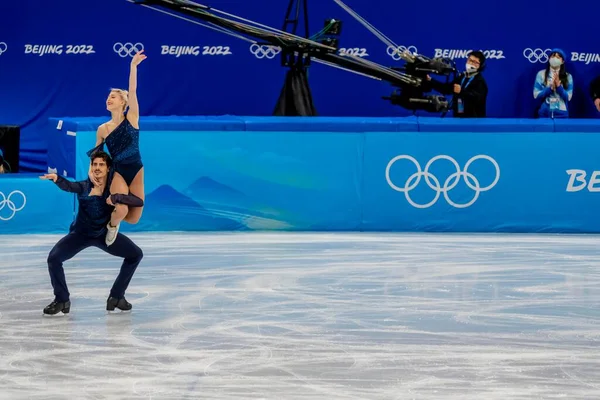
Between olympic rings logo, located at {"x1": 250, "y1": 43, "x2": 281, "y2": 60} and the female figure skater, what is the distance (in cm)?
741

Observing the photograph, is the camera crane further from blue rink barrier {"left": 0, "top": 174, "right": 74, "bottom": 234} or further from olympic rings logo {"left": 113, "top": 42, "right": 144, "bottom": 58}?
blue rink barrier {"left": 0, "top": 174, "right": 74, "bottom": 234}

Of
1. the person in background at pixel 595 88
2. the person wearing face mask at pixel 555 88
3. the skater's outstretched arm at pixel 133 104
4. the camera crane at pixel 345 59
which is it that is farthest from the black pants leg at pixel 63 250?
the person in background at pixel 595 88

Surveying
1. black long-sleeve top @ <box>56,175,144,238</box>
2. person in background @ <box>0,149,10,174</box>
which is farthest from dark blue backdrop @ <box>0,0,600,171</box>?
black long-sleeve top @ <box>56,175,144,238</box>

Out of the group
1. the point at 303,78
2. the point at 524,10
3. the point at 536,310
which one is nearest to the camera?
the point at 536,310

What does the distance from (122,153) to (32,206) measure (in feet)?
15.1

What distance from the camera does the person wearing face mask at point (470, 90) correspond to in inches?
564

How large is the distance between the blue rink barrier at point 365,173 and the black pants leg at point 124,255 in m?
4.38

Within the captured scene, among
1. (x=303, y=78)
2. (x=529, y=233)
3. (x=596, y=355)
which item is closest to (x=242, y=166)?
(x=303, y=78)

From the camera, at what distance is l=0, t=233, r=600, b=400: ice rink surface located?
22.2 ft

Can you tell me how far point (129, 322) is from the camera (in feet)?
27.7

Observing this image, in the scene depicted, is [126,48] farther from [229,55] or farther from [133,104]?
[133,104]

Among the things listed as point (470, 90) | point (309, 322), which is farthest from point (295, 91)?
point (309, 322)

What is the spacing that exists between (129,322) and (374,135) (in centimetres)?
544

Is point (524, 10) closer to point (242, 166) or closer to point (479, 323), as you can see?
point (242, 166)
